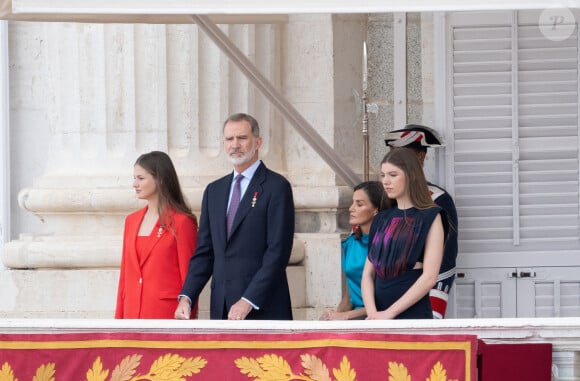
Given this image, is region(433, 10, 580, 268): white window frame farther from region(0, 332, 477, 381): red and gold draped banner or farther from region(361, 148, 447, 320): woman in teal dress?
region(0, 332, 477, 381): red and gold draped banner

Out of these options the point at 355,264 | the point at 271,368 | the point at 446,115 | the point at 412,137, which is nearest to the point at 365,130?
the point at 412,137

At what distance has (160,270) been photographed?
6.76 m

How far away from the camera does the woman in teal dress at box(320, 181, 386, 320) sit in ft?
22.5

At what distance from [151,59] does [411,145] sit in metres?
1.52

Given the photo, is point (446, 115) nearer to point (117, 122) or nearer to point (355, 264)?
point (355, 264)

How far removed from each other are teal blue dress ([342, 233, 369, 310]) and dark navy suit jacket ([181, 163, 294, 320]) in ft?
1.52

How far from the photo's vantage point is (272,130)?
8078 mm

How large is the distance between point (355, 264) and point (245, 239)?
66 centimetres

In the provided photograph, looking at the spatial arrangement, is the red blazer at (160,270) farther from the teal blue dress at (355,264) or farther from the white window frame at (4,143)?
the white window frame at (4,143)

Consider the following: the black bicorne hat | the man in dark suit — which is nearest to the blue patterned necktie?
the man in dark suit

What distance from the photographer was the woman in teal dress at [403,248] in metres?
6.26

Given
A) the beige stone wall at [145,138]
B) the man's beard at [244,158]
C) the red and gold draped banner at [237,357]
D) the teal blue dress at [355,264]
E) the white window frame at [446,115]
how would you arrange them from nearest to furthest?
1. the red and gold draped banner at [237,357]
2. the man's beard at [244,158]
3. the teal blue dress at [355,264]
4. the beige stone wall at [145,138]
5. the white window frame at [446,115]

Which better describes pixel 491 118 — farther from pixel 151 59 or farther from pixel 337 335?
pixel 337 335

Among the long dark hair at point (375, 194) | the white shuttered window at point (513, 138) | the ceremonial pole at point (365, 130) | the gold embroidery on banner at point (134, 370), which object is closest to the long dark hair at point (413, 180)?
the long dark hair at point (375, 194)
